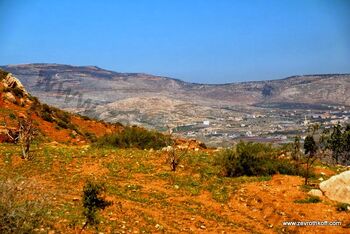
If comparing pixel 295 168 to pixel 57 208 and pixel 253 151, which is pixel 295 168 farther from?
pixel 57 208

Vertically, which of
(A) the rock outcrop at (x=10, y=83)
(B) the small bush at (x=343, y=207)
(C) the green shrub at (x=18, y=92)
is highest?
(A) the rock outcrop at (x=10, y=83)

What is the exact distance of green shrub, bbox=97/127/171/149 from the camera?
30031 mm

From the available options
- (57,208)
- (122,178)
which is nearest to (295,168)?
(122,178)

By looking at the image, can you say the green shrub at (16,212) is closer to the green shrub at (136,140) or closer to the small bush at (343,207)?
the small bush at (343,207)

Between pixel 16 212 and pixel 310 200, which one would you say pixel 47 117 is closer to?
pixel 310 200

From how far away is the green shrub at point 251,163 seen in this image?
21078 mm

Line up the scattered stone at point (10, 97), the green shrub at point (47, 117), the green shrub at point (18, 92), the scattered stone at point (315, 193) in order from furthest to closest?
the green shrub at point (18, 92) < the scattered stone at point (10, 97) < the green shrub at point (47, 117) < the scattered stone at point (315, 193)

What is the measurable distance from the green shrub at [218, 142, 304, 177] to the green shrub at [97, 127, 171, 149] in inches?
322

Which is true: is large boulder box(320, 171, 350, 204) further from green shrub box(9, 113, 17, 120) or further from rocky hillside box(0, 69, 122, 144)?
green shrub box(9, 113, 17, 120)

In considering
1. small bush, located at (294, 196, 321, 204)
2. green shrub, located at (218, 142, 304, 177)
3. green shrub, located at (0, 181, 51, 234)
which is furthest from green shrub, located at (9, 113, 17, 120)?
green shrub, located at (0, 181, 51, 234)

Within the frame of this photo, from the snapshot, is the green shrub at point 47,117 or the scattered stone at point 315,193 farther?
the green shrub at point 47,117

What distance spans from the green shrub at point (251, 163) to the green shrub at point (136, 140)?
8.17 m

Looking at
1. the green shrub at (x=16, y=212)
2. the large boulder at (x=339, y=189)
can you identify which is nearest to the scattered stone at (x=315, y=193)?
the large boulder at (x=339, y=189)

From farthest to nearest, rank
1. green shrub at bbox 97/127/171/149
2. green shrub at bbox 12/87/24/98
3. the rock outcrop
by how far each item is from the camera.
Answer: the rock outcrop < green shrub at bbox 12/87/24/98 < green shrub at bbox 97/127/171/149
